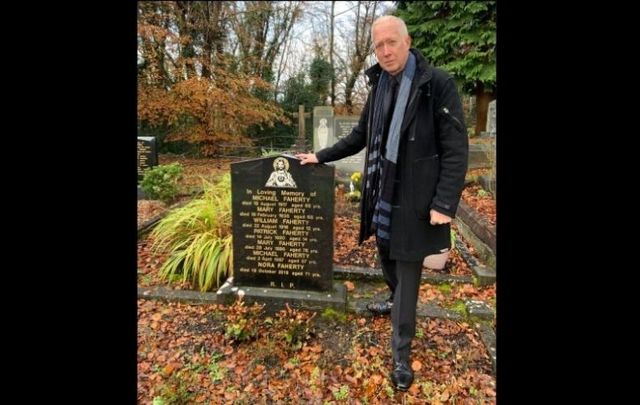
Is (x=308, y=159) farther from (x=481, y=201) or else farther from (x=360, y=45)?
(x=360, y=45)

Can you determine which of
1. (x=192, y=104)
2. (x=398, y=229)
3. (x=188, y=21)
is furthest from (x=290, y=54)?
(x=398, y=229)

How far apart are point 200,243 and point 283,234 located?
3.87 feet

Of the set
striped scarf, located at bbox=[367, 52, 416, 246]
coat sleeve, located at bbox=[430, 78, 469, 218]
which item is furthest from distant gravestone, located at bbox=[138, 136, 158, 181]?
coat sleeve, located at bbox=[430, 78, 469, 218]

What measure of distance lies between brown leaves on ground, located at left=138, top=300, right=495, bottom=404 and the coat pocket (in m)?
1.24

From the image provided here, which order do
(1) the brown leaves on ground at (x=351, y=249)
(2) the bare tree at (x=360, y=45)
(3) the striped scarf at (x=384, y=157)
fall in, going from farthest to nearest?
(2) the bare tree at (x=360, y=45), (1) the brown leaves on ground at (x=351, y=249), (3) the striped scarf at (x=384, y=157)

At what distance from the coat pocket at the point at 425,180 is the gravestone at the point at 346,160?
276 inches

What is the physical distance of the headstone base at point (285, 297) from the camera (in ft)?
A: 11.5

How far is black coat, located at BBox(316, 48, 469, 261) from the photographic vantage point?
228 centimetres

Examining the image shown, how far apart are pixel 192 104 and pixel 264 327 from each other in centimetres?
921

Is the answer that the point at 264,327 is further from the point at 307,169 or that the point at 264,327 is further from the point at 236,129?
the point at 236,129

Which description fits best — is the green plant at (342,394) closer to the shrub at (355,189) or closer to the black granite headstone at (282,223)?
the black granite headstone at (282,223)

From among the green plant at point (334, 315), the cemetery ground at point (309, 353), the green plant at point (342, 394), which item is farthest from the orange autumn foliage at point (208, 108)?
the green plant at point (342, 394)

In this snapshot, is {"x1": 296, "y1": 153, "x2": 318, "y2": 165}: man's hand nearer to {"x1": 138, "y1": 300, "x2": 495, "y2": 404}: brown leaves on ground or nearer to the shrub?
{"x1": 138, "y1": 300, "x2": 495, "y2": 404}: brown leaves on ground

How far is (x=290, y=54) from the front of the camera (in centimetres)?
1823
